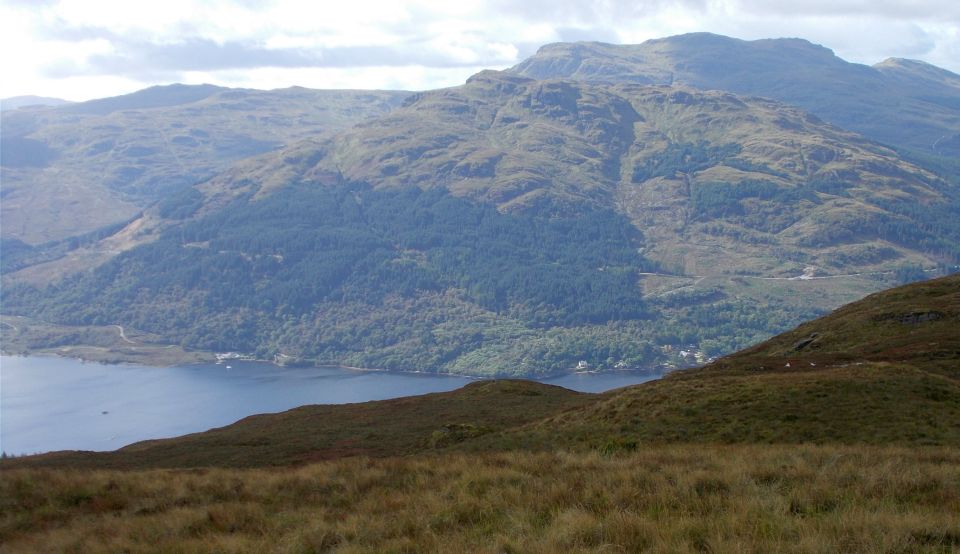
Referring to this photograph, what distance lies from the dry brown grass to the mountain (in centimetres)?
571

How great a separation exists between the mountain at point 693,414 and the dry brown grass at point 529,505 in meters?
5.71

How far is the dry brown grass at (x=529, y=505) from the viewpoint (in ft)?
41.6

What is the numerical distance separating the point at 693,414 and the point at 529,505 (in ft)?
59.8

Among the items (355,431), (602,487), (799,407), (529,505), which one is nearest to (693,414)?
(799,407)

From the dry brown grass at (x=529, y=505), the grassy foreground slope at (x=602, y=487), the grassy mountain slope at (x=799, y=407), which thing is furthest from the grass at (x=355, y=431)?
the dry brown grass at (x=529, y=505)

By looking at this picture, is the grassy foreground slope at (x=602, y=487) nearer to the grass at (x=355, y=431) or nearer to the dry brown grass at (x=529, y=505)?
the dry brown grass at (x=529, y=505)

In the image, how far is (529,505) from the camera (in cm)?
1521

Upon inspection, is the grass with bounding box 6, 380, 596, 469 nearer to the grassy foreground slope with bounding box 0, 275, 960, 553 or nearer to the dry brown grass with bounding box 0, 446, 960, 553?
the grassy foreground slope with bounding box 0, 275, 960, 553

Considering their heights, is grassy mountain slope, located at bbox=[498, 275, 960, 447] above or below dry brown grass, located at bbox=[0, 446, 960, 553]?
below

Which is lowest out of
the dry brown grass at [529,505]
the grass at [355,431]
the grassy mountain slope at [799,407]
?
the grass at [355,431]

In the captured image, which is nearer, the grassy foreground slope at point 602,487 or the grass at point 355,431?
the grassy foreground slope at point 602,487

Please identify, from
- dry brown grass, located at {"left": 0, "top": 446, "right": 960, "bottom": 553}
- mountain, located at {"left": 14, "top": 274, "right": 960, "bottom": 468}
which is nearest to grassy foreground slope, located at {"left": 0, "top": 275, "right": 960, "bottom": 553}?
dry brown grass, located at {"left": 0, "top": 446, "right": 960, "bottom": 553}

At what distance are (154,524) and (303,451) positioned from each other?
20.4 meters

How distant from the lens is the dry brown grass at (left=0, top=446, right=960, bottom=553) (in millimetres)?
12680
